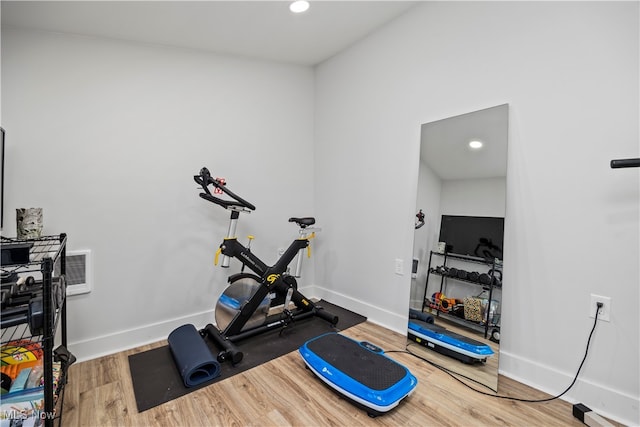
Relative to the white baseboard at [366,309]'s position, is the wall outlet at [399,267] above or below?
above

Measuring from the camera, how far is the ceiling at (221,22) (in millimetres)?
1873

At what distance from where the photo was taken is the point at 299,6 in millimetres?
2137

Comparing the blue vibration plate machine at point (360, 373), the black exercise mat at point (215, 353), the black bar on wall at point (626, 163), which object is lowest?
the black exercise mat at point (215, 353)

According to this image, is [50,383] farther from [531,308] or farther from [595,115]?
[595,115]

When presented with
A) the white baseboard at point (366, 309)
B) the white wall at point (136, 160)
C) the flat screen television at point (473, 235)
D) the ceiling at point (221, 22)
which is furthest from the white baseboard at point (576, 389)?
the ceiling at point (221, 22)

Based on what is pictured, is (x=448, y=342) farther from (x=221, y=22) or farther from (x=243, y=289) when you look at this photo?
(x=221, y=22)

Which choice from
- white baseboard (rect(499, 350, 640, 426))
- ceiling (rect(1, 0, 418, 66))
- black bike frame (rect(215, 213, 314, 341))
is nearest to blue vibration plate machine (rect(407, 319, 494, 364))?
white baseboard (rect(499, 350, 640, 426))

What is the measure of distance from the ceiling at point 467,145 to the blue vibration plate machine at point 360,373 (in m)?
1.35

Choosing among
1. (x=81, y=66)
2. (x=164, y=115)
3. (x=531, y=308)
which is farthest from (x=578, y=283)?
(x=81, y=66)

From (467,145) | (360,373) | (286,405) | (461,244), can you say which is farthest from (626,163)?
(286,405)

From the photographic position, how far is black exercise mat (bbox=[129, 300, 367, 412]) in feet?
5.78

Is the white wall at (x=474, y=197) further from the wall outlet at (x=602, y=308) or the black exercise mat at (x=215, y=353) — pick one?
the black exercise mat at (x=215, y=353)

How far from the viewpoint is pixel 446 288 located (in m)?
2.23

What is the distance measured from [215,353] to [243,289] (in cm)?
49
